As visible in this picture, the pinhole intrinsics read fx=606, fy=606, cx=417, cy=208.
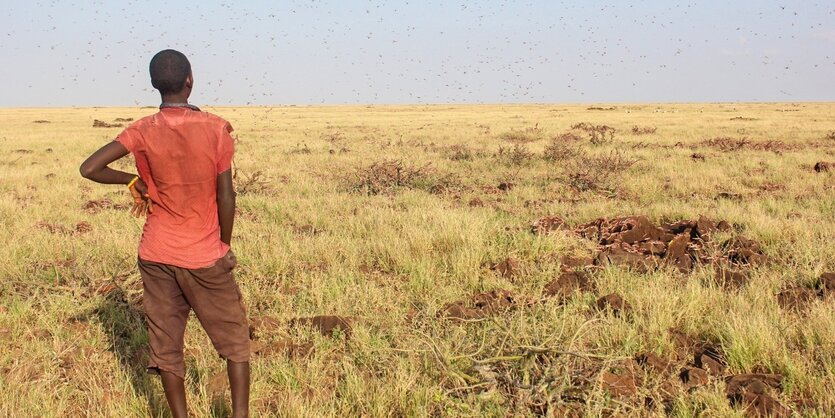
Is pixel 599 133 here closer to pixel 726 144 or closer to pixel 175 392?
pixel 726 144

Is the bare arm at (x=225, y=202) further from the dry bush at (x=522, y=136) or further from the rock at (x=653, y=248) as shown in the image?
the dry bush at (x=522, y=136)

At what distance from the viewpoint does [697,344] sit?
3.99m

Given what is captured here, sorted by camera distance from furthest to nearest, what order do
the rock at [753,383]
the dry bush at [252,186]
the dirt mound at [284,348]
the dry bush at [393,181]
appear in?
the dry bush at [252,186], the dry bush at [393,181], the dirt mound at [284,348], the rock at [753,383]

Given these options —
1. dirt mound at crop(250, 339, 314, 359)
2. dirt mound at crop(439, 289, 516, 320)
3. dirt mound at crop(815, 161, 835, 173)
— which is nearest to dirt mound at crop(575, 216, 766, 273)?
dirt mound at crop(439, 289, 516, 320)

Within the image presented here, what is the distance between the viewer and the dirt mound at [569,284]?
194 inches

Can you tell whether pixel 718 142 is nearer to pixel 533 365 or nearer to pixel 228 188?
pixel 533 365

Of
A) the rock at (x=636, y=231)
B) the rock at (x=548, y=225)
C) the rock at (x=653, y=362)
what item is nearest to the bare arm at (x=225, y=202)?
the rock at (x=653, y=362)

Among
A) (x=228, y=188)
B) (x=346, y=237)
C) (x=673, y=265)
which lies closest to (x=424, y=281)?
(x=346, y=237)

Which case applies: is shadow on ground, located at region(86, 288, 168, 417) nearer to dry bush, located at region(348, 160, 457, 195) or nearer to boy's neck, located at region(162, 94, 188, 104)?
boy's neck, located at region(162, 94, 188, 104)

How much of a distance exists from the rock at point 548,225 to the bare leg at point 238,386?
4502 millimetres

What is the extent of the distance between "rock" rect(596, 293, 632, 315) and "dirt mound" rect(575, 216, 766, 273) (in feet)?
2.91

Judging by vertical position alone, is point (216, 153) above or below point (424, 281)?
above

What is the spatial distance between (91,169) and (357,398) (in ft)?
5.63

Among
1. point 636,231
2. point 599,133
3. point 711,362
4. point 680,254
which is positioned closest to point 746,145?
point 599,133
